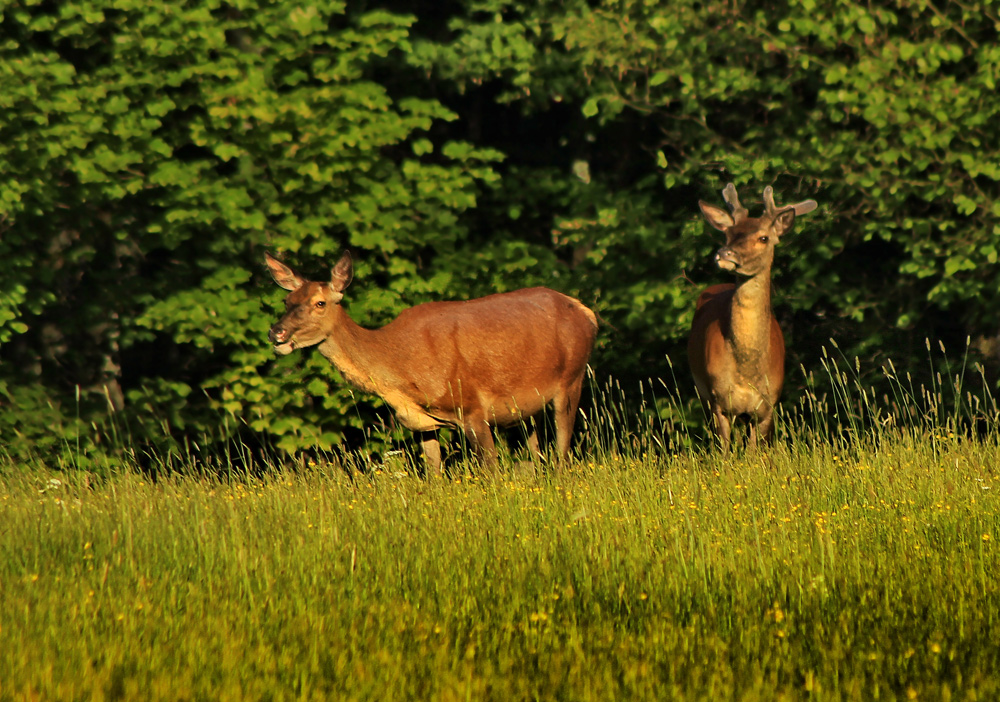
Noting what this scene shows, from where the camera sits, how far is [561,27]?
1047 centimetres

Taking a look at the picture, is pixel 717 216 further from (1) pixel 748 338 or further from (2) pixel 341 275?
(2) pixel 341 275

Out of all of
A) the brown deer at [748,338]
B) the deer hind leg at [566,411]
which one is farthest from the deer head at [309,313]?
the brown deer at [748,338]

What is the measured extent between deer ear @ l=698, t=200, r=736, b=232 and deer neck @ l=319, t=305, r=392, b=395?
105 inches

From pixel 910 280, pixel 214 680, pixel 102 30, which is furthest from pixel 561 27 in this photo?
pixel 214 680

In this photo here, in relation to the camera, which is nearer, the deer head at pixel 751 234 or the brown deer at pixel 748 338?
the deer head at pixel 751 234

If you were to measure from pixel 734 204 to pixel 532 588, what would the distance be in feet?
16.4

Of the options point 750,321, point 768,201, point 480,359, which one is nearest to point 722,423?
point 750,321

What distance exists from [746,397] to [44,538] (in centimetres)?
496

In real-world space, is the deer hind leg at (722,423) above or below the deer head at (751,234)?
below

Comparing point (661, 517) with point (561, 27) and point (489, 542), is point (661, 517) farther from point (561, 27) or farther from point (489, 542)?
point (561, 27)

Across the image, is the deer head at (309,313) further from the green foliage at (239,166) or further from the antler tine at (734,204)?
the antler tine at (734,204)

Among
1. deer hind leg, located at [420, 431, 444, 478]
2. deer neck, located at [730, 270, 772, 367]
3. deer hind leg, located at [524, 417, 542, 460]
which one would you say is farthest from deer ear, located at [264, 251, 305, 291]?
deer neck, located at [730, 270, 772, 367]

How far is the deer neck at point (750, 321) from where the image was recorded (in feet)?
28.6

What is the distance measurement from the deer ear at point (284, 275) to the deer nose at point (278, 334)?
664 mm
